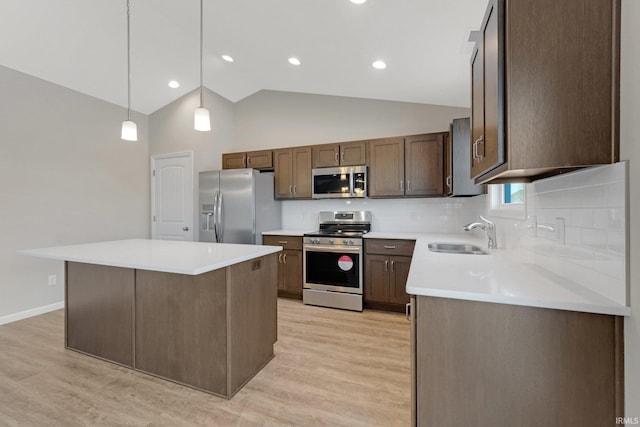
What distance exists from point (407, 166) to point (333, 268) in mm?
1599

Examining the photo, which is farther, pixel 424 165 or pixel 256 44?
pixel 424 165

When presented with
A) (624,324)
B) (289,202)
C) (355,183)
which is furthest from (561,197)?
(289,202)

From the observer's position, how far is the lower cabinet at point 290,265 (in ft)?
12.7

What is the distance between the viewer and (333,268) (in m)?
3.63

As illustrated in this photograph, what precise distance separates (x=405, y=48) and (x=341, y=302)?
282 cm

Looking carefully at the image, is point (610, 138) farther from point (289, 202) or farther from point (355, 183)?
point (289, 202)

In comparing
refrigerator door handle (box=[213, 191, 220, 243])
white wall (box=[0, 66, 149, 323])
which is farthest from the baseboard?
refrigerator door handle (box=[213, 191, 220, 243])

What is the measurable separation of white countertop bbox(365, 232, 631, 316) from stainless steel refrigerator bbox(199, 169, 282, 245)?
9.01 feet

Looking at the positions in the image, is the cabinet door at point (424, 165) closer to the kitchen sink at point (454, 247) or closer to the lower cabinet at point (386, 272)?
the lower cabinet at point (386, 272)

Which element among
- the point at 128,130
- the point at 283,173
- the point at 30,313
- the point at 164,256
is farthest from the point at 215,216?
the point at 30,313

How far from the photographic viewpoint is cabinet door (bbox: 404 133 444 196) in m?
3.44

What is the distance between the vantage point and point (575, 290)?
109 centimetres

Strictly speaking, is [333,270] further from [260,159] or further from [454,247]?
[260,159]

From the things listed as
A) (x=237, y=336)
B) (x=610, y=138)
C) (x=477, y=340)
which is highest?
(x=610, y=138)
